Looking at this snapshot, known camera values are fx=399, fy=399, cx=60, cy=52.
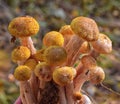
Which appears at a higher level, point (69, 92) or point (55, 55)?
point (55, 55)

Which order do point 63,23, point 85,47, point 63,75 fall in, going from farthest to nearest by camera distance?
1. point 63,23
2. point 85,47
3. point 63,75

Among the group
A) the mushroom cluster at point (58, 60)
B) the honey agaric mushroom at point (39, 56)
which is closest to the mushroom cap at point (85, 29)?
the mushroom cluster at point (58, 60)

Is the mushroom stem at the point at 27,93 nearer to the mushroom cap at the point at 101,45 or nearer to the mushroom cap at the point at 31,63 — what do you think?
the mushroom cap at the point at 31,63

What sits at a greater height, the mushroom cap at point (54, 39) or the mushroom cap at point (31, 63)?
the mushroom cap at point (54, 39)

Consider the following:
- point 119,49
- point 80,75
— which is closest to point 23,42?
point 80,75

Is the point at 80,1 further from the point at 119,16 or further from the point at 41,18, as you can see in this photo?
the point at 41,18

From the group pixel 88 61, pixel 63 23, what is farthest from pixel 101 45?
pixel 63 23

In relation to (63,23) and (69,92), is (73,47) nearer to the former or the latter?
(69,92)
